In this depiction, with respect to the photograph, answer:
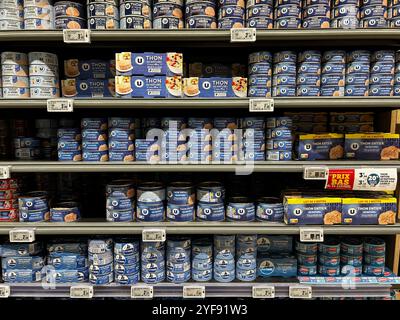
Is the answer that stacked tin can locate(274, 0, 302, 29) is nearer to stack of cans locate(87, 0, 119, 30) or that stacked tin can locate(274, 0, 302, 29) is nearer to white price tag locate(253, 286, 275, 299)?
stack of cans locate(87, 0, 119, 30)

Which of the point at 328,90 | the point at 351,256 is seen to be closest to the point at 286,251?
the point at 351,256

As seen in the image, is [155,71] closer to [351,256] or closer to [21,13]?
[21,13]

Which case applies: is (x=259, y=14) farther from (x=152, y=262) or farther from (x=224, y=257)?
(x=152, y=262)

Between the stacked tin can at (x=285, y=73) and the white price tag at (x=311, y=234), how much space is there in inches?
32.3

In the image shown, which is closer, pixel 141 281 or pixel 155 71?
pixel 155 71

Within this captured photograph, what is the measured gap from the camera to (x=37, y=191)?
205 centimetres

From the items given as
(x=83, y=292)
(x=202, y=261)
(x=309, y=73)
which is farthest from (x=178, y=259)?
(x=309, y=73)

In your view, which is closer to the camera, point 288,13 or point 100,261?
point 288,13

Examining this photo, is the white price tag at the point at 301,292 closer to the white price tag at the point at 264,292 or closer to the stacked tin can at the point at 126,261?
the white price tag at the point at 264,292

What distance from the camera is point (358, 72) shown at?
181 centimetres

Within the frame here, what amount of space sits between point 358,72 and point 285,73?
0.43 meters

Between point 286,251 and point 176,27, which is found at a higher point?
point 176,27

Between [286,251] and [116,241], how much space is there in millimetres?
1129

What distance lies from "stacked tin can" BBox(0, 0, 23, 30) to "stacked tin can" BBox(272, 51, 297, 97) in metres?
1.55
